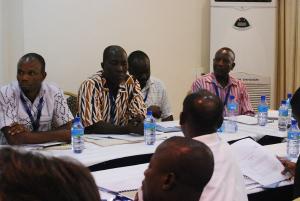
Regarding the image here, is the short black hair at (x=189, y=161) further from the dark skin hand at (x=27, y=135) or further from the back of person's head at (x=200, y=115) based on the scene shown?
the dark skin hand at (x=27, y=135)

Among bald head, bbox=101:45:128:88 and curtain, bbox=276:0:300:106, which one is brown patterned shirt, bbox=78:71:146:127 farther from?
curtain, bbox=276:0:300:106

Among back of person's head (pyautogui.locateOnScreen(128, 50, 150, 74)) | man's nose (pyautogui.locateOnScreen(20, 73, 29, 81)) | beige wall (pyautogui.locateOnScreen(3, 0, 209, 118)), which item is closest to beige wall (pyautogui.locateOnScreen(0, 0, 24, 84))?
beige wall (pyautogui.locateOnScreen(3, 0, 209, 118))

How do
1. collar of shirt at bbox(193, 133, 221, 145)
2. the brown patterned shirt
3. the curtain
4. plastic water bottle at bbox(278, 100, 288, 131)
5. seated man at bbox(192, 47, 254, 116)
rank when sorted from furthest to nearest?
the curtain, seated man at bbox(192, 47, 254, 116), plastic water bottle at bbox(278, 100, 288, 131), the brown patterned shirt, collar of shirt at bbox(193, 133, 221, 145)

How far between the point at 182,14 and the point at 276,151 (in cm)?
327

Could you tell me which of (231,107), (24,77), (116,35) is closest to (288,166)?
(231,107)

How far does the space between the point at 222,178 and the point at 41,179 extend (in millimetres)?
1172

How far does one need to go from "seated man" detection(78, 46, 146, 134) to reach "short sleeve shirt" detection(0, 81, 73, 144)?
21 cm

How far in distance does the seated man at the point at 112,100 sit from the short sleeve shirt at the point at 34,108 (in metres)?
0.21

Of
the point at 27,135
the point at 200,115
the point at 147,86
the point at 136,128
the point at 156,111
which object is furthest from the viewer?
the point at 147,86

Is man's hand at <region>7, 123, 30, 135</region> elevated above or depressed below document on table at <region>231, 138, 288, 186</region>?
above

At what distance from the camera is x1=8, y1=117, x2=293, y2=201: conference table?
7.64 feet

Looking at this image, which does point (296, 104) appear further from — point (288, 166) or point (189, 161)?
point (189, 161)

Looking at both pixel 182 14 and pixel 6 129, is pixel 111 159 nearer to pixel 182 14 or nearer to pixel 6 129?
pixel 6 129

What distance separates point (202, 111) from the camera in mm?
2061
